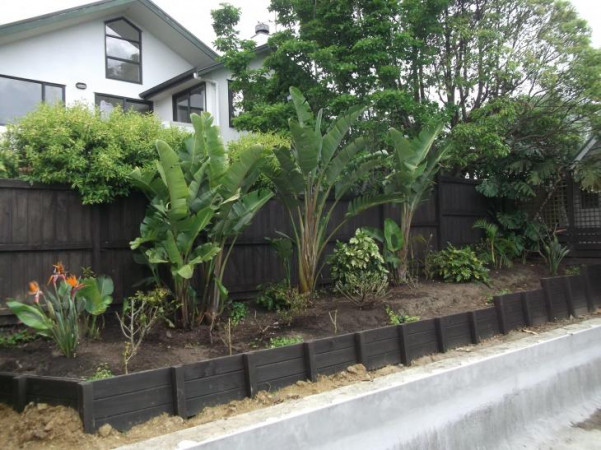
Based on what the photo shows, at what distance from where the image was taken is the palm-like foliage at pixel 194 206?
17.4 ft

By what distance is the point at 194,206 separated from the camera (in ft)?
18.5

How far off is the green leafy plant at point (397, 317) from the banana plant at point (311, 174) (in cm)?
121

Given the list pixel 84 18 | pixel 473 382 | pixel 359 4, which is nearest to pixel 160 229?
pixel 473 382

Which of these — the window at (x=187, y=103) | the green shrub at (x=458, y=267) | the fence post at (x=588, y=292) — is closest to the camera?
the green shrub at (x=458, y=267)

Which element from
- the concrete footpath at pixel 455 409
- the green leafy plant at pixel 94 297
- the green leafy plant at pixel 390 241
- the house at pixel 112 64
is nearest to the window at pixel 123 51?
the house at pixel 112 64

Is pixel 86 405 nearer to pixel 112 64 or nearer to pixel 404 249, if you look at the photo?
pixel 404 249

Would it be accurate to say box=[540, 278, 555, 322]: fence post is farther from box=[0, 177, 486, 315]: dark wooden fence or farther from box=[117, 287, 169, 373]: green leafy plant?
box=[117, 287, 169, 373]: green leafy plant

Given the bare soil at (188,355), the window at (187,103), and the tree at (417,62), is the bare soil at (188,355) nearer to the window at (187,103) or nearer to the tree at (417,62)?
the tree at (417,62)

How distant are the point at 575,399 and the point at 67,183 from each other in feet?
24.4

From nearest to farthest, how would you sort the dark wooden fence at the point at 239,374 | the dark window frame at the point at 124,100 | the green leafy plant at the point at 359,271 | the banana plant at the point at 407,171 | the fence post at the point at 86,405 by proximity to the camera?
the fence post at the point at 86,405, the dark wooden fence at the point at 239,374, the green leafy plant at the point at 359,271, the banana plant at the point at 407,171, the dark window frame at the point at 124,100

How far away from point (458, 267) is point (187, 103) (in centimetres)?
1192

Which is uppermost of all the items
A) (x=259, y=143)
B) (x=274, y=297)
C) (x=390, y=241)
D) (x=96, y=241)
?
(x=259, y=143)

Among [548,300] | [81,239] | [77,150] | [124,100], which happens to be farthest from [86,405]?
[124,100]

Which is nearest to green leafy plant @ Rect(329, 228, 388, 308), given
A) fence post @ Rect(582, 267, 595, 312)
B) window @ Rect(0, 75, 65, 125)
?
fence post @ Rect(582, 267, 595, 312)
